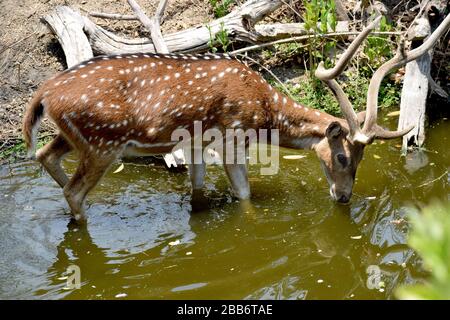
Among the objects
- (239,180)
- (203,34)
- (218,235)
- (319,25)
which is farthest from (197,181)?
(319,25)

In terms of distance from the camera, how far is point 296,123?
6.43 meters

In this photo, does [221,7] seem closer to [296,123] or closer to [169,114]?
[296,123]

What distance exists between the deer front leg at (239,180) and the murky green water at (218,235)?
135mm

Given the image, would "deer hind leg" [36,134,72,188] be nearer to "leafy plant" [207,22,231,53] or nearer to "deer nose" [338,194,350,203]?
"deer nose" [338,194,350,203]

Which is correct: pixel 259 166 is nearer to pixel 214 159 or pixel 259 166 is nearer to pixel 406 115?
pixel 214 159

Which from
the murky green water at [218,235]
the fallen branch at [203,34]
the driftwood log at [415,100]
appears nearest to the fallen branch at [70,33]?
the fallen branch at [203,34]

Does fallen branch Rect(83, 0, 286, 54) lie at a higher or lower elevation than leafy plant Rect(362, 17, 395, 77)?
higher

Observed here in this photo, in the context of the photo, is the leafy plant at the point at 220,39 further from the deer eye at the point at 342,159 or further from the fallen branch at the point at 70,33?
the deer eye at the point at 342,159

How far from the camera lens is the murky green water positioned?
4789mm

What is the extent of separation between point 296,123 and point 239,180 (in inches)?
31.2

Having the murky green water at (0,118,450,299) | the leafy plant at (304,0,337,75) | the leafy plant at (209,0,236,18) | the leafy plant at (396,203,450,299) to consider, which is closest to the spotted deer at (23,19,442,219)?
the murky green water at (0,118,450,299)

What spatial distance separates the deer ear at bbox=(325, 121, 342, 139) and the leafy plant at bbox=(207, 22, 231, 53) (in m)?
2.31

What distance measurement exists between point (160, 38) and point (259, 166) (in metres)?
1.95
